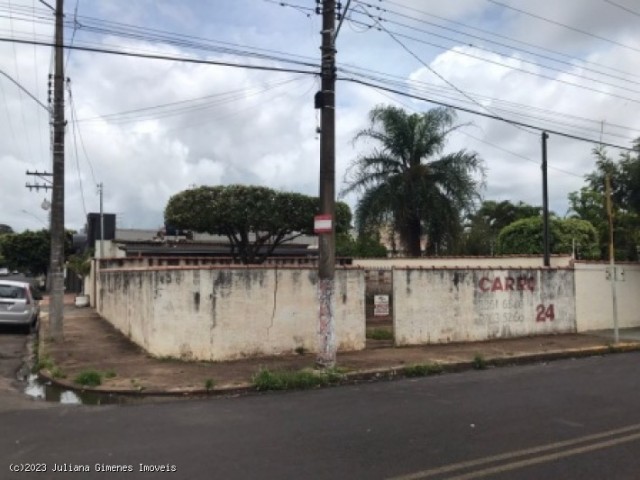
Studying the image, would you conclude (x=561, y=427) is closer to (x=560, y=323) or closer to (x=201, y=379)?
(x=201, y=379)

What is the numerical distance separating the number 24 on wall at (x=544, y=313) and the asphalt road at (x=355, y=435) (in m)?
7.07

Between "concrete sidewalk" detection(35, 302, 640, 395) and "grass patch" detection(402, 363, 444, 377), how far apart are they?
104mm

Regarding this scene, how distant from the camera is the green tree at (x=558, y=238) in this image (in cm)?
2594

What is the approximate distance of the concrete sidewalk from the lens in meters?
10.1

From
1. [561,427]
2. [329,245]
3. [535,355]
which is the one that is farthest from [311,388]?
[535,355]

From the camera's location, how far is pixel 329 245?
11.4 meters

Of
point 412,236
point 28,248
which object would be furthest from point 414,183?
point 28,248

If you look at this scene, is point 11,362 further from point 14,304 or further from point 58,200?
point 14,304

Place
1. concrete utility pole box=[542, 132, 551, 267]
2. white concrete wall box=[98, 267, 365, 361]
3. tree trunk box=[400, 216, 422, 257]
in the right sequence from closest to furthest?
white concrete wall box=[98, 267, 365, 361] < concrete utility pole box=[542, 132, 551, 267] < tree trunk box=[400, 216, 422, 257]

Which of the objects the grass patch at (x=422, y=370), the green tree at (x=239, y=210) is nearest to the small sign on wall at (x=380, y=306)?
the grass patch at (x=422, y=370)

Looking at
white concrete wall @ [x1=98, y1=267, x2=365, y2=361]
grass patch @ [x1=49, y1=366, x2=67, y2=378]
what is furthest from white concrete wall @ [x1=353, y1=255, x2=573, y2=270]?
grass patch @ [x1=49, y1=366, x2=67, y2=378]

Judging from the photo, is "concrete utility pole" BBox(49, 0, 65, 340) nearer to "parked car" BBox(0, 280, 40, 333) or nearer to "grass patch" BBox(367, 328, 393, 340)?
"parked car" BBox(0, 280, 40, 333)

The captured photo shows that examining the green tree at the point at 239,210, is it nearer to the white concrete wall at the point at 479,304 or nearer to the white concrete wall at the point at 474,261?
the white concrete wall at the point at 474,261

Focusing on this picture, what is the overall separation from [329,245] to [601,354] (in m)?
7.68
